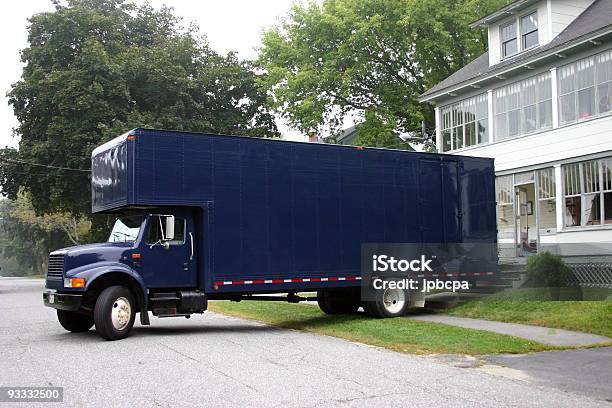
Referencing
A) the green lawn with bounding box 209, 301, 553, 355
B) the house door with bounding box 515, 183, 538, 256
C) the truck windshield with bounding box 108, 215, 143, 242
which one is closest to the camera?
the green lawn with bounding box 209, 301, 553, 355

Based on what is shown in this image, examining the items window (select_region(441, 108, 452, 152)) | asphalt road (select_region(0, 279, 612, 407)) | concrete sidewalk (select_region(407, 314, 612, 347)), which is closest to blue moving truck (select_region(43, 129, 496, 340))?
asphalt road (select_region(0, 279, 612, 407))

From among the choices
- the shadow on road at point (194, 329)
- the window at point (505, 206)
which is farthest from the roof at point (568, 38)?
the shadow on road at point (194, 329)

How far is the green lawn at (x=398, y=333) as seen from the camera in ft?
35.4

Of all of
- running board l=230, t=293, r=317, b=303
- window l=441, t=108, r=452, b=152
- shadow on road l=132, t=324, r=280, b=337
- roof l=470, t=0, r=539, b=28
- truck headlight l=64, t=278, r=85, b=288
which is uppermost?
roof l=470, t=0, r=539, b=28

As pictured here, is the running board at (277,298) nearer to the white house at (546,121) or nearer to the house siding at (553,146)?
the white house at (546,121)

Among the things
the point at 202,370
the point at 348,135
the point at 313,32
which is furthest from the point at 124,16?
the point at 202,370

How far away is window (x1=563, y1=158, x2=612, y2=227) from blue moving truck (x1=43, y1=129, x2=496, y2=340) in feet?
22.3

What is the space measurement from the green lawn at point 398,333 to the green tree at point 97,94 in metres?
18.1

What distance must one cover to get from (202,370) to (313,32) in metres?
27.5

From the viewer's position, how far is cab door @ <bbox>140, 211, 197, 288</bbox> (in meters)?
12.7

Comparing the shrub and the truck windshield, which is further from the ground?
the truck windshield

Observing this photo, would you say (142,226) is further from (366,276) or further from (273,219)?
(366,276)

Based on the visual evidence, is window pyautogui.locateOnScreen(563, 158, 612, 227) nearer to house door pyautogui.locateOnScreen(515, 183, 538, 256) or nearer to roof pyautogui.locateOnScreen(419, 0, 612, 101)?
house door pyautogui.locateOnScreen(515, 183, 538, 256)

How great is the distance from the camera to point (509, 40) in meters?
23.7
